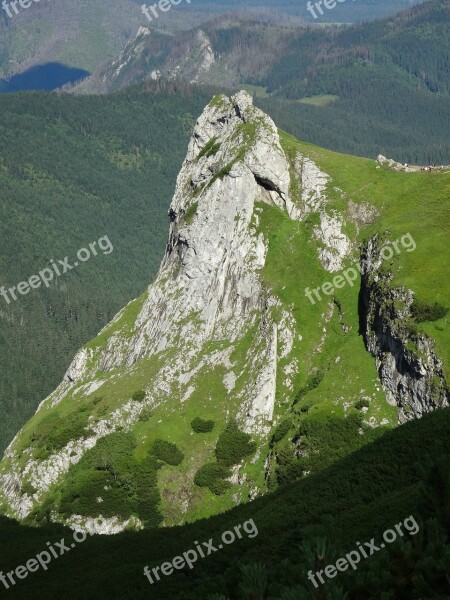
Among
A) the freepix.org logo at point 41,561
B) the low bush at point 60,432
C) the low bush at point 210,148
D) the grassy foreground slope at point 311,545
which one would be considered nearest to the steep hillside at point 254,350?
the low bush at point 60,432

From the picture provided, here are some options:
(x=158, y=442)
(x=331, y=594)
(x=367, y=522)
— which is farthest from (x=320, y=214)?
(x=331, y=594)

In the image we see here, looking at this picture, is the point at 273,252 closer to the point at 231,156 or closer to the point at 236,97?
the point at 231,156

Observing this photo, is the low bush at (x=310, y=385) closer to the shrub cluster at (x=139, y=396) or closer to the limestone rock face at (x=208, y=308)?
the limestone rock face at (x=208, y=308)

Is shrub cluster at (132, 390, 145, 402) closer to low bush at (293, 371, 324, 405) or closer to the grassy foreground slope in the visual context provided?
low bush at (293, 371, 324, 405)

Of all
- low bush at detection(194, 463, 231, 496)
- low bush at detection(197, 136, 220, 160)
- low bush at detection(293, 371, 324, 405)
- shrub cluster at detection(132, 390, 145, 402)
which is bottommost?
low bush at detection(194, 463, 231, 496)

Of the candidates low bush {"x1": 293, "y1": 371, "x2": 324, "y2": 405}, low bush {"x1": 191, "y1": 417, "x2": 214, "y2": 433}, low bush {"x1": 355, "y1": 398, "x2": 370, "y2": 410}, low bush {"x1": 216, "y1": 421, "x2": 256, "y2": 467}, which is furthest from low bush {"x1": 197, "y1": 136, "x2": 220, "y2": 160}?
low bush {"x1": 355, "y1": 398, "x2": 370, "y2": 410}

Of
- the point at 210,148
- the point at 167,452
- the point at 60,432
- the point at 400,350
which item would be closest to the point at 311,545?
the point at 400,350

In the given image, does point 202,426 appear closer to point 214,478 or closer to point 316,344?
point 214,478
